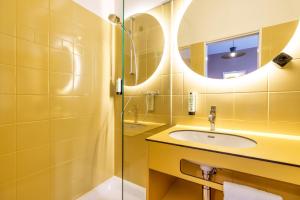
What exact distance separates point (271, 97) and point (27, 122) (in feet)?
5.04

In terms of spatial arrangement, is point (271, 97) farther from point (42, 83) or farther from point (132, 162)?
point (42, 83)

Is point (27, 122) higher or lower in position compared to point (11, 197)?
higher

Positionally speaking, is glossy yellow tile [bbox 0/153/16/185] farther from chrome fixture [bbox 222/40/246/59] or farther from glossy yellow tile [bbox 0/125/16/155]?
chrome fixture [bbox 222/40/246/59]

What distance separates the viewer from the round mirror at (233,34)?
93 cm

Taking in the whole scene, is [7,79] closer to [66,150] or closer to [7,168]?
[7,168]

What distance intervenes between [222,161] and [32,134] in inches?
44.9

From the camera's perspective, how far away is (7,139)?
0.89 m

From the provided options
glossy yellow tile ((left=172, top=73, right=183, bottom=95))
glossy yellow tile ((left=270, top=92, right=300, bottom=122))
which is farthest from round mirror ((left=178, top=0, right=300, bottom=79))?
glossy yellow tile ((left=270, top=92, right=300, bottom=122))

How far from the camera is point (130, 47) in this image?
3.82 ft

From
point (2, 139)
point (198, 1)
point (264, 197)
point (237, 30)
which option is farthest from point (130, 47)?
point (264, 197)

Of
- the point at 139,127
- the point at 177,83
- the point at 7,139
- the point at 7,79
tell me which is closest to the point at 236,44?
the point at 177,83

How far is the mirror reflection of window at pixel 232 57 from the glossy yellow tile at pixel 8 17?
128 cm

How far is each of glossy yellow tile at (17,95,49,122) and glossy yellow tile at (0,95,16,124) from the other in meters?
0.02

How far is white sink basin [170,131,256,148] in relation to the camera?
3.00 ft
